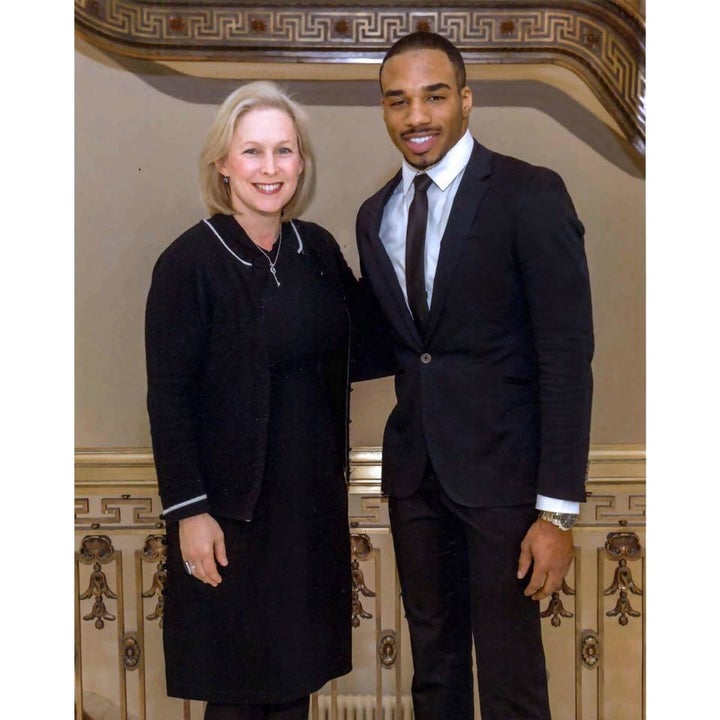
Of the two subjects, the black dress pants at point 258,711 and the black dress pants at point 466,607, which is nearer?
the black dress pants at point 466,607

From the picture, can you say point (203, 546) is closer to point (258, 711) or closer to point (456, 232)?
point (258, 711)

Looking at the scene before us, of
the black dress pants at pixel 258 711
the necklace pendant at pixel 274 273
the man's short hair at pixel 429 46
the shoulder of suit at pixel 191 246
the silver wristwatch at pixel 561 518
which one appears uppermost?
the man's short hair at pixel 429 46

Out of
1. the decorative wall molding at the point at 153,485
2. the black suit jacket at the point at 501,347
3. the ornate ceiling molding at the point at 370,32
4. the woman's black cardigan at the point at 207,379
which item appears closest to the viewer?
the black suit jacket at the point at 501,347

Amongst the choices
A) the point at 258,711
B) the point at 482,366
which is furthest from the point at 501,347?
the point at 258,711

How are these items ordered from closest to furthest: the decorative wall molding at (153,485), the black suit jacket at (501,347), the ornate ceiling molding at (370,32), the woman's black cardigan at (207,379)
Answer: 1. the black suit jacket at (501,347)
2. the woman's black cardigan at (207,379)
3. the ornate ceiling molding at (370,32)
4. the decorative wall molding at (153,485)

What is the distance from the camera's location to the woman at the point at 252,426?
1.45 m

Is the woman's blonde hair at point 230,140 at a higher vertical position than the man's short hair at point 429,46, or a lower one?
lower

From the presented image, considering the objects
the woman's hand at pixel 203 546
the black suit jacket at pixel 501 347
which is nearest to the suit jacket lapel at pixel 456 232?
the black suit jacket at pixel 501 347

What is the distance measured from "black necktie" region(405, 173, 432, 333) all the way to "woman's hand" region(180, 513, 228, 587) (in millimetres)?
490

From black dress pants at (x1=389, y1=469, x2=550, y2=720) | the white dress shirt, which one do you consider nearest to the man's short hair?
the white dress shirt

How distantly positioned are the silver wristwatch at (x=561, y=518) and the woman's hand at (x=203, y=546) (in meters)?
0.55

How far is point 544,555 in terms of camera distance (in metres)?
1.35

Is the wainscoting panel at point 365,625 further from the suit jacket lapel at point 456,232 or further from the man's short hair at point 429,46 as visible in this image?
the man's short hair at point 429,46
